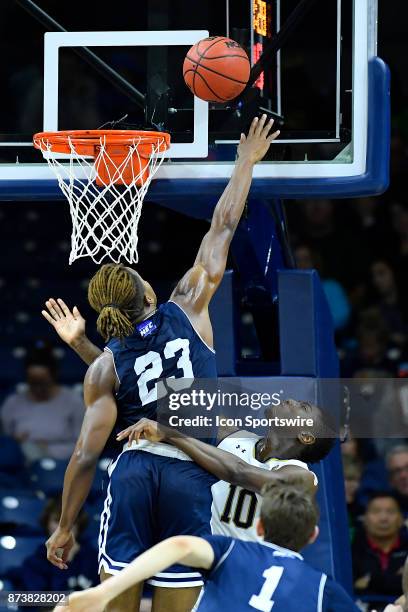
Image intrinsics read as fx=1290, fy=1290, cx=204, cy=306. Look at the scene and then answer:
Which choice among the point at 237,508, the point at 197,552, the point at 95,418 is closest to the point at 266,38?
the point at 95,418

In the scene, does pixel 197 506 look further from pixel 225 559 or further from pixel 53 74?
pixel 53 74

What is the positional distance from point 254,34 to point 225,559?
3416mm

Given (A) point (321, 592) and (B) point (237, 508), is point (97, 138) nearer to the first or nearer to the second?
(B) point (237, 508)

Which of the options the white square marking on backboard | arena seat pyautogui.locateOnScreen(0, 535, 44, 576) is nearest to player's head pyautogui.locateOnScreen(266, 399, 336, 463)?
the white square marking on backboard

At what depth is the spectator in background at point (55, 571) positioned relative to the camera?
8.16 meters

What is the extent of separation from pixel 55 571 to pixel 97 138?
3.44m

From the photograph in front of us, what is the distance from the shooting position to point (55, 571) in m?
8.30

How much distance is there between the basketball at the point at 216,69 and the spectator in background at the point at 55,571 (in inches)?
141

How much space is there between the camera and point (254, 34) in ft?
21.5

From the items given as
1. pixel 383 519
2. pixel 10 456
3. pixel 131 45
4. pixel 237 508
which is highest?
pixel 131 45

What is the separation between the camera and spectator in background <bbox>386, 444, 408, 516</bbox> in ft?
28.5

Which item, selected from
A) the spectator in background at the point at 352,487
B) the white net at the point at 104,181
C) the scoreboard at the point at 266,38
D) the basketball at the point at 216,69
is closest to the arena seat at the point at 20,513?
the spectator in background at the point at 352,487

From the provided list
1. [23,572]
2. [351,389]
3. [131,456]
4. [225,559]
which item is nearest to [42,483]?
[23,572]

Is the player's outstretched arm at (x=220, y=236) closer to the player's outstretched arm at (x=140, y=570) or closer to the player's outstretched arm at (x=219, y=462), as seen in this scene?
the player's outstretched arm at (x=219, y=462)
